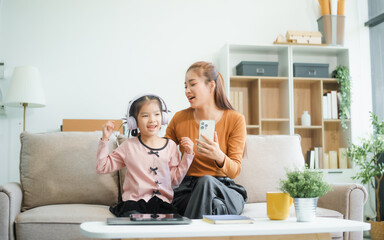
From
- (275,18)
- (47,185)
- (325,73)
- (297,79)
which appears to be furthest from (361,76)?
(47,185)

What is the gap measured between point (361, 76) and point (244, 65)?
140 cm

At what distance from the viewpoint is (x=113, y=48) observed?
415 cm

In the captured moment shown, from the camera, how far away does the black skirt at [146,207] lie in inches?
77.7

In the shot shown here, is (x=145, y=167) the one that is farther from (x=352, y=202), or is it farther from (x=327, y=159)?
(x=327, y=159)

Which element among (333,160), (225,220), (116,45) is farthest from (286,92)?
(225,220)

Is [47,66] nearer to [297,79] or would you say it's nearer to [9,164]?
[9,164]

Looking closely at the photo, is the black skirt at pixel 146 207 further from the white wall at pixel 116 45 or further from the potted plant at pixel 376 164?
the potted plant at pixel 376 164

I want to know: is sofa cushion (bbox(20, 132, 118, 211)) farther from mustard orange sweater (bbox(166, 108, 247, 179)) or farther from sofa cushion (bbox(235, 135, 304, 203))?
sofa cushion (bbox(235, 135, 304, 203))

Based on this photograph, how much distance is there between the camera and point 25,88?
11.7 feet

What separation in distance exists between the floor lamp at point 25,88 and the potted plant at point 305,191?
105 inches

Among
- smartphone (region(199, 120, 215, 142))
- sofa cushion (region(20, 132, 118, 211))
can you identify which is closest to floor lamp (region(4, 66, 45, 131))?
sofa cushion (region(20, 132, 118, 211))

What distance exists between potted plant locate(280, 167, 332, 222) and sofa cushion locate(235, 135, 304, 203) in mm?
892

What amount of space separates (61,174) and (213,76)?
1.04 m

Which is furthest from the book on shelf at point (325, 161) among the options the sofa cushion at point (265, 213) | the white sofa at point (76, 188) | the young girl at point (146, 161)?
the young girl at point (146, 161)
